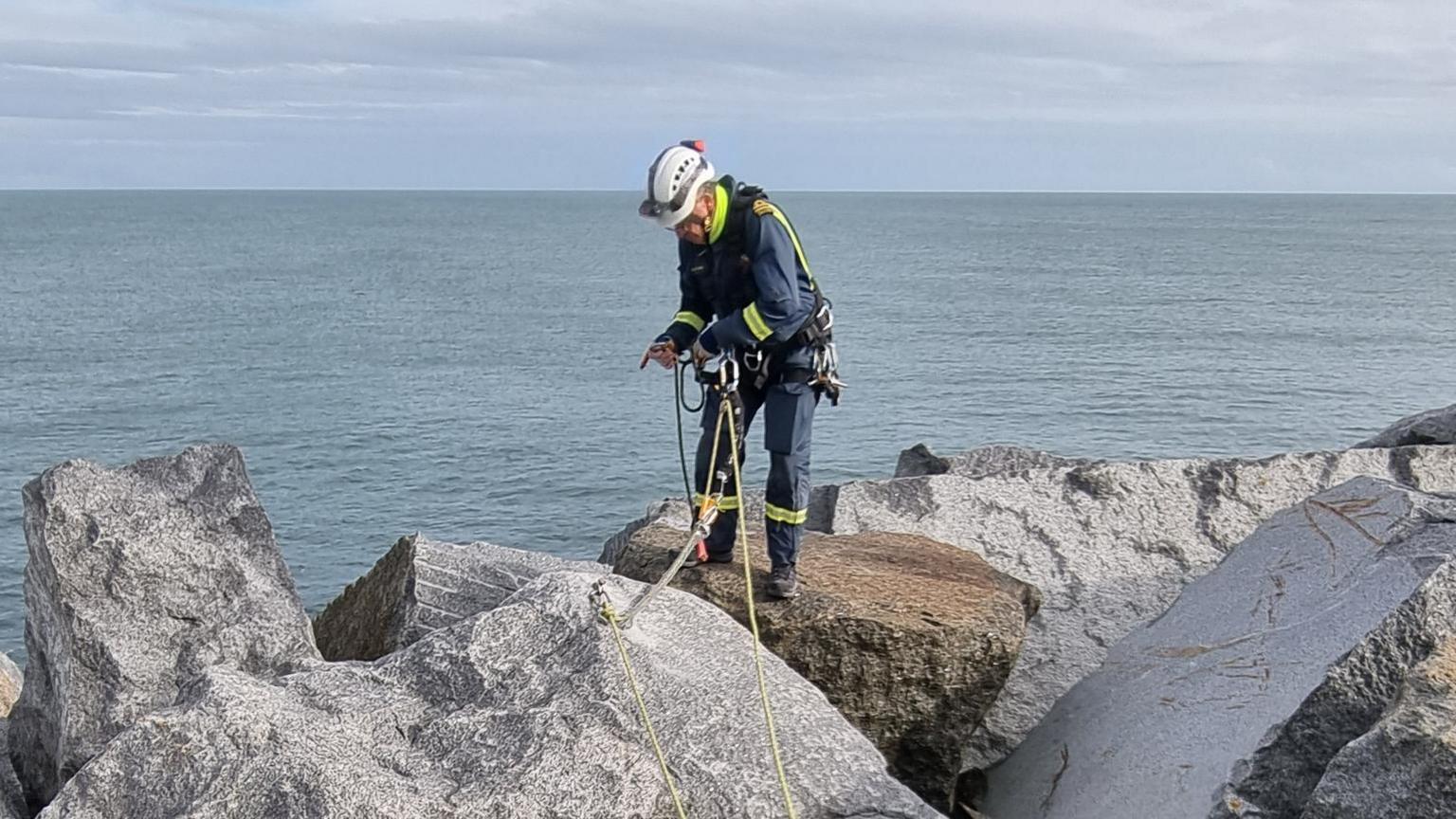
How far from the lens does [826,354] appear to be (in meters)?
7.70

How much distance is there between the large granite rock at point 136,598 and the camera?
740 centimetres

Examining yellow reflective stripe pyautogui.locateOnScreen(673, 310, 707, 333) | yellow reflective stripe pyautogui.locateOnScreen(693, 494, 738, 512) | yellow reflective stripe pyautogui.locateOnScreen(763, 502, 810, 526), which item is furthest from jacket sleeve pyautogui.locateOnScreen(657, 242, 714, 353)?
Result: yellow reflective stripe pyautogui.locateOnScreen(763, 502, 810, 526)

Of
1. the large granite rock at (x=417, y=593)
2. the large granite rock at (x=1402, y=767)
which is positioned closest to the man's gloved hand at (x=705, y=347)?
the large granite rock at (x=417, y=593)

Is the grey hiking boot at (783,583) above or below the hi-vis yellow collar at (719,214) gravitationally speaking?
below

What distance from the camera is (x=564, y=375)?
4072 centimetres

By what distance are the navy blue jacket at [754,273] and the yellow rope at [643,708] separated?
1707mm

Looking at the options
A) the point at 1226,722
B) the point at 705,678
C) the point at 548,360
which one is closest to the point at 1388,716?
the point at 1226,722

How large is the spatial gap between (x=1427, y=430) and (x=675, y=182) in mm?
8430

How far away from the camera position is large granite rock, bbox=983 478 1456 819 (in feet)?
17.1

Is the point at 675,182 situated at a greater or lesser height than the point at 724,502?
greater

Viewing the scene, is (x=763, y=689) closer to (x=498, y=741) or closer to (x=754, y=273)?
(x=498, y=741)

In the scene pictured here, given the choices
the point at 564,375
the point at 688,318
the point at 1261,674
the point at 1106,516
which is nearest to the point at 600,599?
the point at 688,318

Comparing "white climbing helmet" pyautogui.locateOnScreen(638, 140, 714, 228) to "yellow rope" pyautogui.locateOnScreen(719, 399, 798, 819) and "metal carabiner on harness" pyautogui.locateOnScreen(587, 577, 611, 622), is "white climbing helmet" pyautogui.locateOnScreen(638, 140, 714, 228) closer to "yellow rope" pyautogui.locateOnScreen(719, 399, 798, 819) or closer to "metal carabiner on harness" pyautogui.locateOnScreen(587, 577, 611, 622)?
"yellow rope" pyautogui.locateOnScreen(719, 399, 798, 819)

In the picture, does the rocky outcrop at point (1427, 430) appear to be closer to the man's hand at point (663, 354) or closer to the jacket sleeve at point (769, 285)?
the jacket sleeve at point (769, 285)
